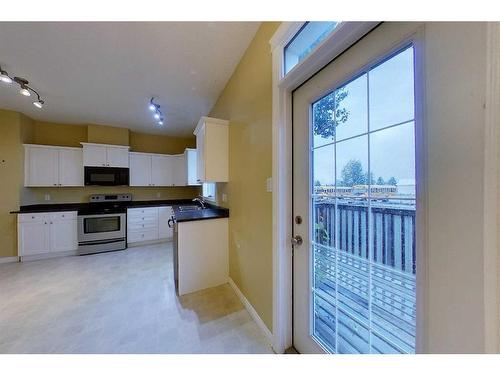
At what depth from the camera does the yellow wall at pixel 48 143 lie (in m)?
3.23

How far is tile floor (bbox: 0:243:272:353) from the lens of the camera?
149cm

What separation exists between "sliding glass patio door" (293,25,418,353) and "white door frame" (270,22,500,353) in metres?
0.06

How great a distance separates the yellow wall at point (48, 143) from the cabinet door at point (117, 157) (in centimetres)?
23

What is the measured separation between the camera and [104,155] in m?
3.97

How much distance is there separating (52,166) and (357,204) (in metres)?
5.19

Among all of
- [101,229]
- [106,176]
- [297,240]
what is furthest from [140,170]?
[297,240]

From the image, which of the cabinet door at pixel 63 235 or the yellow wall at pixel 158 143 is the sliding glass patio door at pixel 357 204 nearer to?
the cabinet door at pixel 63 235

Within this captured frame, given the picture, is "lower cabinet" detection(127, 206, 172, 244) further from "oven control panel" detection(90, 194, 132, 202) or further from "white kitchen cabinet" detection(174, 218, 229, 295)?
"white kitchen cabinet" detection(174, 218, 229, 295)

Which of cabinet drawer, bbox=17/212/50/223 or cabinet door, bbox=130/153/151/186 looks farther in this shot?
cabinet door, bbox=130/153/151/186

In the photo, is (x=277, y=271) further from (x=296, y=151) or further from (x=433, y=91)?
(x=433, y=91)

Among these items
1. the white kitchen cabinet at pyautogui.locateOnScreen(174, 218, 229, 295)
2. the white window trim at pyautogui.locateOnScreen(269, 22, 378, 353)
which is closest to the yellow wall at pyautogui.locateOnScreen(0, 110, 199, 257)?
the white kitchen cabinet at pyautogui.locateOnScreen(174, 218, 229, 295)

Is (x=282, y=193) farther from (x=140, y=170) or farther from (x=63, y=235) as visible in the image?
(x=63, y=235)

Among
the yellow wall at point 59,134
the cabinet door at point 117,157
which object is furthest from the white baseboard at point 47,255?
the yellow wall at point 59,134

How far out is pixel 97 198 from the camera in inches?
163
